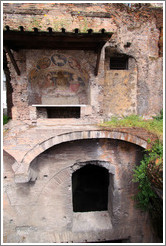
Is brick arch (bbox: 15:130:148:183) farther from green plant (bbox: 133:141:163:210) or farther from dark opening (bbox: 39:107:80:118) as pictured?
dark opening (bbox: 39:107:80:118)

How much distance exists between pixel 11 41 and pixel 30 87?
4.46ft

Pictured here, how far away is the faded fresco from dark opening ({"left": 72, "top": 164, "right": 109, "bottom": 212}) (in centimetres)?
437

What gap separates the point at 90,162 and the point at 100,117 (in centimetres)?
162

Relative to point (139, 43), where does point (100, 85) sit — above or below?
below

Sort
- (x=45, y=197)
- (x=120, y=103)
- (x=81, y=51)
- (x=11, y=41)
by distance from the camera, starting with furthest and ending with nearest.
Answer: (x=120, y=103) → (x=45, y=197) → (x=81, y=51) → (x=11, y=41)

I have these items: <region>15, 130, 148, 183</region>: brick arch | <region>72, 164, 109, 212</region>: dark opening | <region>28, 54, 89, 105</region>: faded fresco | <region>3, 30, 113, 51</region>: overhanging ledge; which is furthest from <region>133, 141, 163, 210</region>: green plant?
<region>3, 30, 113, 51</region>: overhanging ledge

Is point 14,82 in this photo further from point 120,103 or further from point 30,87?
point 120,103

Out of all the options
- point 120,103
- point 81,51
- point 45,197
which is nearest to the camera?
point 81,51

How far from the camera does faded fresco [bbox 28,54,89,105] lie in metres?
4.41

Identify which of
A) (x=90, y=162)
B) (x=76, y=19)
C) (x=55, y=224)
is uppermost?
(x=76, y=19)

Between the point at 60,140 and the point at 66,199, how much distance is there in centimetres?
238

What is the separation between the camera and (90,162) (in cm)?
448

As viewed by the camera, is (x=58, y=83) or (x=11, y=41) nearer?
(x=11, y=41)

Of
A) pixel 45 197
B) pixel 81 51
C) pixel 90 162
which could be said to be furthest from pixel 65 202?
pixel 81 51
